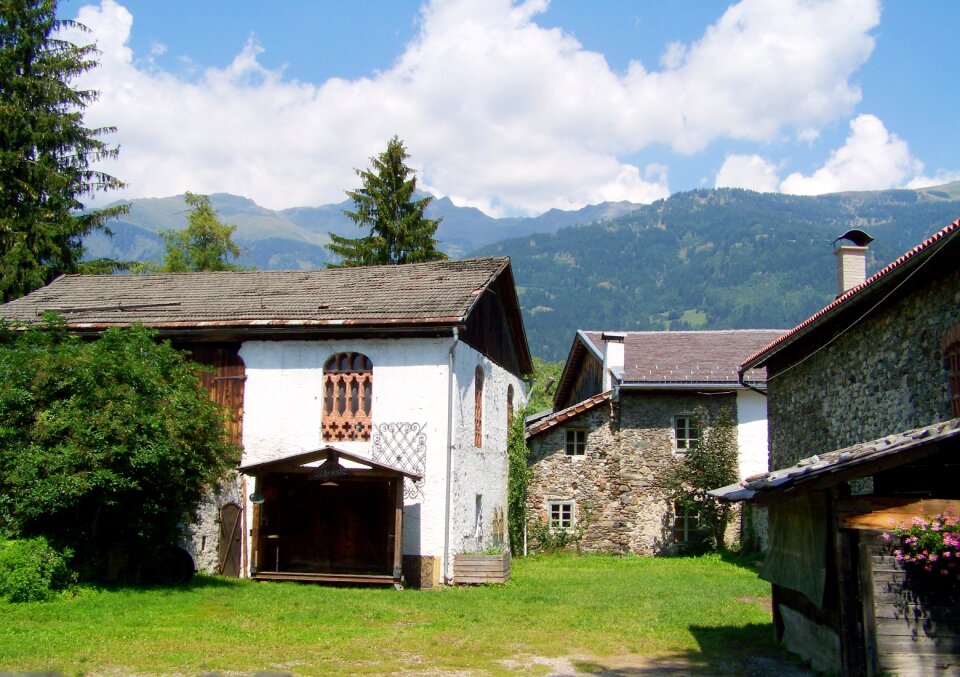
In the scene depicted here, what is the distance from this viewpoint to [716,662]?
36.4ft

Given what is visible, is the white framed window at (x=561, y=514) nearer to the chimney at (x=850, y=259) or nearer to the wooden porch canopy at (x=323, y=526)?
the wooden porch canopy at (x=323, y=526)

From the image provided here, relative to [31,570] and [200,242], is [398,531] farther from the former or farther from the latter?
[200,242]

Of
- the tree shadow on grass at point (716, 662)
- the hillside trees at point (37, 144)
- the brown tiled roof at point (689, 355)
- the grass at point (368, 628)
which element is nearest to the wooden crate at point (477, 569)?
the grass at point (368, 628)

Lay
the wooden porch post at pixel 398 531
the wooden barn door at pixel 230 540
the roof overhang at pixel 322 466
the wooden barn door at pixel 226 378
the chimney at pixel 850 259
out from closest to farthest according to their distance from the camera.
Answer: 1. the roof overhang at pixel 322 466
2. the wooden porch post at pixel 398 531
3. the wooden barn door at pixel 230 540
4. the wooden barn door at pixel 226 378
5. the chimney at pixel 850 259

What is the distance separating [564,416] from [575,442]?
107 cm

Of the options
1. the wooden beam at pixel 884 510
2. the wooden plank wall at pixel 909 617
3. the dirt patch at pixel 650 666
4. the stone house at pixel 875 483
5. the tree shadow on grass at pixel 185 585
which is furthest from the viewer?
the tree shadow on grass at pixel 185 585

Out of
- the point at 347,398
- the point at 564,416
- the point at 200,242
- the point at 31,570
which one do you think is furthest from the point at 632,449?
the point at 200,242

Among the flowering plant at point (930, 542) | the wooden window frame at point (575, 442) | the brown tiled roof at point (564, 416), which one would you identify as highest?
the brown tiled roof at point (564, 416)

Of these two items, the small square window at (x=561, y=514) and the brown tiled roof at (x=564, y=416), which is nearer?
the brown tiled roof at (x=564, y=416)

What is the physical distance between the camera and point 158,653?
35.2 feet

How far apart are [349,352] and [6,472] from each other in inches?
283

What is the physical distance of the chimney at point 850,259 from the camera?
862 inches

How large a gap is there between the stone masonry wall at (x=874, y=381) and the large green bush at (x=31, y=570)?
44.3ft

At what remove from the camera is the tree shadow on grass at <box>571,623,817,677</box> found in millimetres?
10445
